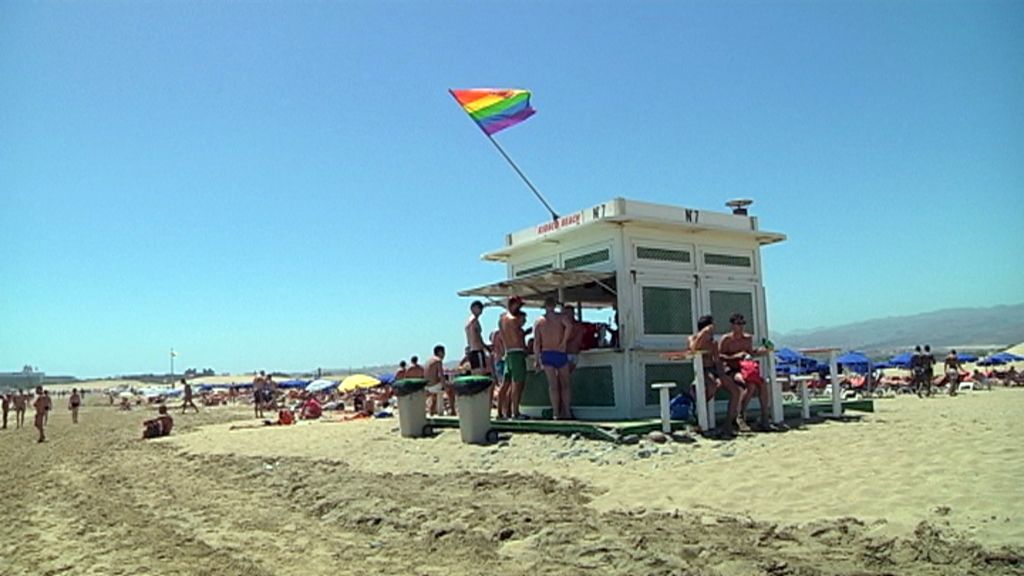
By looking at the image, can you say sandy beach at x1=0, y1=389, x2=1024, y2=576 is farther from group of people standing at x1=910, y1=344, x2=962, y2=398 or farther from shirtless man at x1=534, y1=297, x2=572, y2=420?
group of people standing at x1=910, y1=344, x2=962, y2=398

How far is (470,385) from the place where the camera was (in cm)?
969

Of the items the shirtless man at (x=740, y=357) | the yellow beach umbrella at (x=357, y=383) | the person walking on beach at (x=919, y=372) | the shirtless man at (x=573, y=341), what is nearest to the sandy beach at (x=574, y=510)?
the shirtless man at (x=740, y=357)

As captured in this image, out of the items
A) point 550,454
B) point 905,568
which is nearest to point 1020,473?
point 905,568

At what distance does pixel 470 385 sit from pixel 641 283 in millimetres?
2827

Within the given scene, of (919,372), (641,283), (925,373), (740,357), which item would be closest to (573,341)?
(641,283)

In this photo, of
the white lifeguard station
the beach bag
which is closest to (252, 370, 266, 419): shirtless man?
the white lifeguard station

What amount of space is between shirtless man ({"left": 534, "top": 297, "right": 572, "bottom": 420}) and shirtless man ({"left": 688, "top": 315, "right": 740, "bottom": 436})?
1711mm

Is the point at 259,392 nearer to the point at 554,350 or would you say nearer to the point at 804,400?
the point at 554,350

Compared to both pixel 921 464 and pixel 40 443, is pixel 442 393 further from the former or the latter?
pixel 40 443

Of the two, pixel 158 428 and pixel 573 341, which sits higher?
pixel 573 341

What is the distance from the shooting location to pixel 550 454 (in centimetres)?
836

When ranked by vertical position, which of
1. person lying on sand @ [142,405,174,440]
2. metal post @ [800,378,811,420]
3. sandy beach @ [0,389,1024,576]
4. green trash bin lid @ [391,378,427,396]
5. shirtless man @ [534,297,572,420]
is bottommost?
person lying on sand @ [142,405,174,440]

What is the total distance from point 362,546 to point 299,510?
1.76m

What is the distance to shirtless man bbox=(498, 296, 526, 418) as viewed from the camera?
33.7 feet
